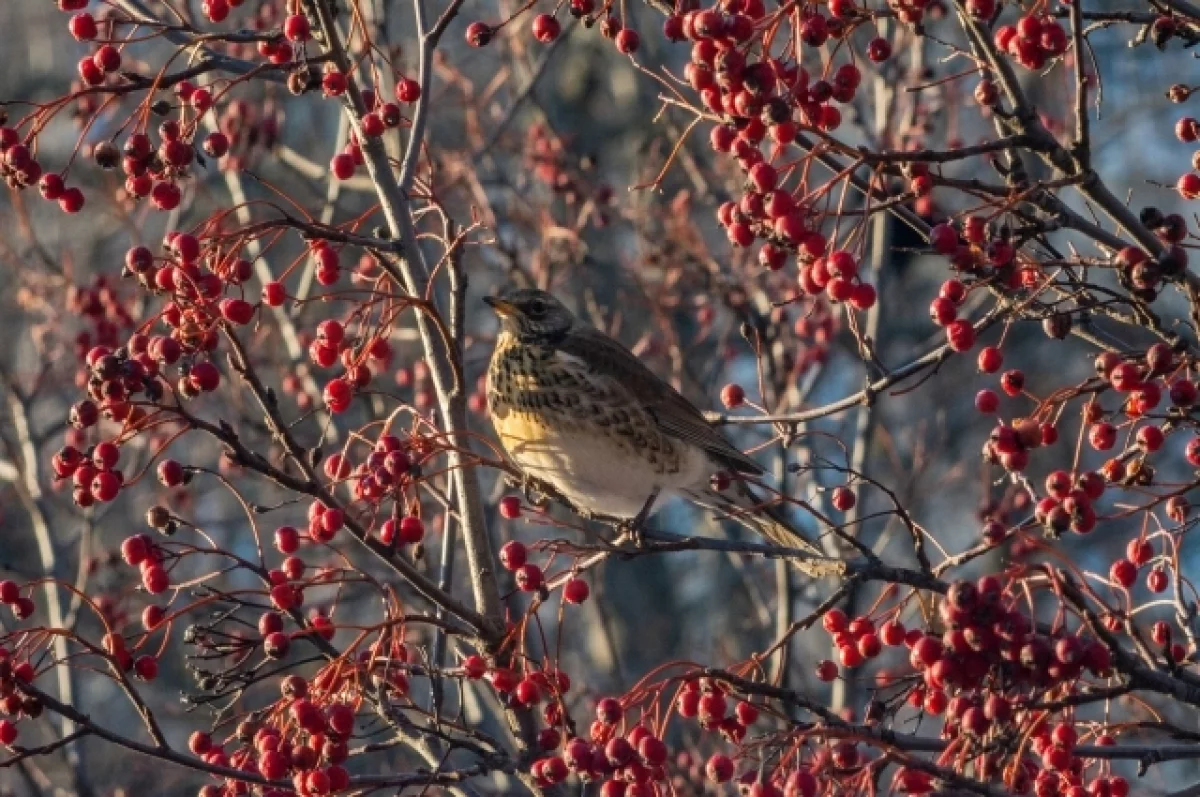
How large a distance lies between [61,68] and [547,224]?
9200 mm

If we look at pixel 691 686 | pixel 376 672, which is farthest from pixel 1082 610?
pixel 376 672

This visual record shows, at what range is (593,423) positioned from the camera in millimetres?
5500

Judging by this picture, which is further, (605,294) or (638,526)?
(605,294)

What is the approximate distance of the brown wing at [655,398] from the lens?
5672 mm

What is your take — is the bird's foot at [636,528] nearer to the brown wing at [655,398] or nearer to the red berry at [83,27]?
the brown wing at [655,398]

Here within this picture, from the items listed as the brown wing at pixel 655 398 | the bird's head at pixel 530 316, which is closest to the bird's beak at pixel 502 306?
the bird's head at pixel 530 316

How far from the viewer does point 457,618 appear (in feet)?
12.4

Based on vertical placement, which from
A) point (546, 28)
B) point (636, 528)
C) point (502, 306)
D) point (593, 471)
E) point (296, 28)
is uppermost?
point (502, 306)

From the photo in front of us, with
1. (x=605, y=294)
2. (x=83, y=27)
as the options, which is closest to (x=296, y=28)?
(x=83, y=27)

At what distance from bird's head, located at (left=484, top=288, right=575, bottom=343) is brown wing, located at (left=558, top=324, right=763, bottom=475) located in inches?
2.4

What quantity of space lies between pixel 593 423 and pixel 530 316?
452mm

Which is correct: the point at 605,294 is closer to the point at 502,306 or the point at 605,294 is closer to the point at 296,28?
the point at 502,306

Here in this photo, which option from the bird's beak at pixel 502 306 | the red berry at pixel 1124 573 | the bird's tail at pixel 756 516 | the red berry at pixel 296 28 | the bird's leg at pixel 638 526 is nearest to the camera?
the red berry at pixel 1124 573

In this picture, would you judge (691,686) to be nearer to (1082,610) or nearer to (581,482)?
(1082,610)
